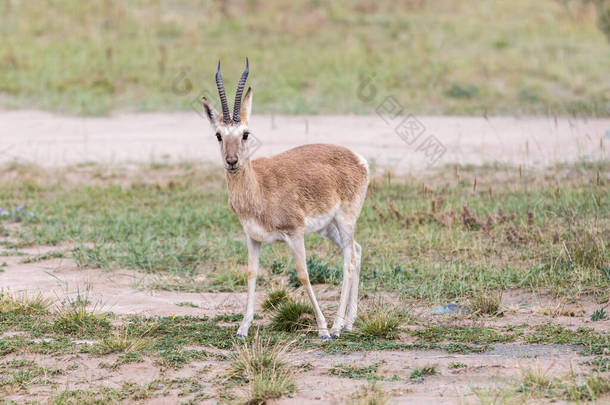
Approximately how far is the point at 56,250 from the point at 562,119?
32.1ft

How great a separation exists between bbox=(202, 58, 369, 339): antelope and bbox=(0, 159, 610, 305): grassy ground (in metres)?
1.11

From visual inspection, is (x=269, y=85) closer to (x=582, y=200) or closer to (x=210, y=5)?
(x=210, y=5)

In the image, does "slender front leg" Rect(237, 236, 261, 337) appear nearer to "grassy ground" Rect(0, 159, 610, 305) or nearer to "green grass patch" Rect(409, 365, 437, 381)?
"grassy ground" Rect(0, 159, 610, 305)

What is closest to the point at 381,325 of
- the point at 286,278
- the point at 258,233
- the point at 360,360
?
the point at 360,360

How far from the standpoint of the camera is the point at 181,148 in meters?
13.8

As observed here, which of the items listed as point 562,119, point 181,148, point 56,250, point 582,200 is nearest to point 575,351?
point 582,200

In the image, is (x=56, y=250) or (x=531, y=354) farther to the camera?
(x=56, y=250)

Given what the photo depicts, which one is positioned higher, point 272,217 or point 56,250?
point 272,217

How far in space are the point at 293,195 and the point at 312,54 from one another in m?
12.7

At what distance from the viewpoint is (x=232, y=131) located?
243 inches

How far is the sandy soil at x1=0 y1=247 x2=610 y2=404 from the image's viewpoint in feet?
17.7

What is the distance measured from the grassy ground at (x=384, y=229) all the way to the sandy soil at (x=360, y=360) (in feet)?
1.41

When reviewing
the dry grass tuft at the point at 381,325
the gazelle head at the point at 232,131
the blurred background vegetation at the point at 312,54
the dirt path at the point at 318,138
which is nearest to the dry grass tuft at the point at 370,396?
the dry grass tuft at the point at 381,325

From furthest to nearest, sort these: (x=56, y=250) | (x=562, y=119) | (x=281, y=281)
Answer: (x=562, y=119)
(x=56, y=250)
(x=281, y=281)
